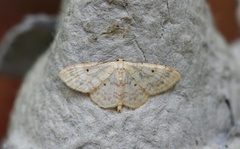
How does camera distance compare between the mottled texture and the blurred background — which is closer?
the mottled texture

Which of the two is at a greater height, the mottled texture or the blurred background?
the mottled texture

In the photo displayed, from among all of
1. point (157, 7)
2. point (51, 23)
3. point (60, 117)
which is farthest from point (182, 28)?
point (51, 23)

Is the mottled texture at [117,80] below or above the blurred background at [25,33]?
above

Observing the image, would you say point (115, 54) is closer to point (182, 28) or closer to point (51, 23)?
point (182, 28)

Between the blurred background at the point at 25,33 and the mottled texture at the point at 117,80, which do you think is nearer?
the mottled texture at the point at 117,80

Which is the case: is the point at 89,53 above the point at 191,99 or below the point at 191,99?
above
